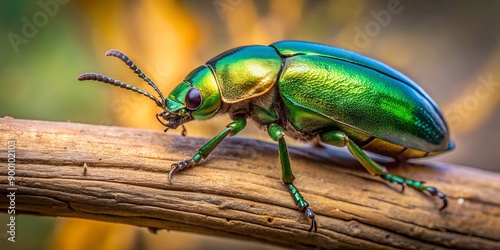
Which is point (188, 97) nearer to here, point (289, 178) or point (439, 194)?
point (289, 178)

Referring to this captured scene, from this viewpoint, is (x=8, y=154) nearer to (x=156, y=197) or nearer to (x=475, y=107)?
(x=156, y=197)

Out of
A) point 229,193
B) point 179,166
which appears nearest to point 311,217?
point 229,193

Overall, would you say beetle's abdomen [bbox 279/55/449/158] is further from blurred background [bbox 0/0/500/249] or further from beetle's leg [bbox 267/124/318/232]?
blurred background [bbox 0/0/500/249]

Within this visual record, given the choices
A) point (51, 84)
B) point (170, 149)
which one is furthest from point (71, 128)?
point (51, 84)

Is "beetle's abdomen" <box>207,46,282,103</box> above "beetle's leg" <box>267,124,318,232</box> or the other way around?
above

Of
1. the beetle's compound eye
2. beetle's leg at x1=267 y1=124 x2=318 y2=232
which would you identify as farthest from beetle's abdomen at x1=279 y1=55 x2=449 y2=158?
the beetle's compound eye

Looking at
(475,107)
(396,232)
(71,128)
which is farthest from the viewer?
(475,107)
